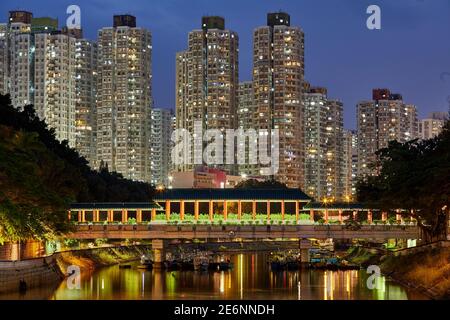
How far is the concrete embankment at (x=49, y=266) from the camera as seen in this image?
246 ft

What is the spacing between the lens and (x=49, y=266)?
3482 inches

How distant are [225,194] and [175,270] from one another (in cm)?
1098

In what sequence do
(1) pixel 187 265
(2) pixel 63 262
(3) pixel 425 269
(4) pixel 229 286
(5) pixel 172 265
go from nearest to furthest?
(3) pixel 425 269
(4) pixel 229 286
(2) pixel 63 262
(5) pixel 172 265
(1) pixel 187 265

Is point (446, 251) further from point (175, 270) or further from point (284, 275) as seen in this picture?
point (175, 270)

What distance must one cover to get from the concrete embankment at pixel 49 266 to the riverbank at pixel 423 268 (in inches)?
1272

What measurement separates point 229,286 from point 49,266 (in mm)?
17106

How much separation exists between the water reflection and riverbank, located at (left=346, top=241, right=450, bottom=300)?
1411 millimetres

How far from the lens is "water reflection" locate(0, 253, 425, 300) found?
75.6 metres

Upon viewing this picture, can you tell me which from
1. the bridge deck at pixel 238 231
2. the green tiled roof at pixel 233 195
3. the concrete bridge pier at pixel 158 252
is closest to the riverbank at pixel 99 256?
the bridge deck at pixel 238 231

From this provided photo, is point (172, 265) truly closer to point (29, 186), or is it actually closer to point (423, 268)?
point (29, 186)

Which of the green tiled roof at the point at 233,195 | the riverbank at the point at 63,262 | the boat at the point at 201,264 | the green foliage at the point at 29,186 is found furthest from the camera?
the green tiled roof at the point at 233,195

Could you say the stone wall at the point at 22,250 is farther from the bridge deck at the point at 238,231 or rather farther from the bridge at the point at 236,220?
the bridge deck at the point at 238,231

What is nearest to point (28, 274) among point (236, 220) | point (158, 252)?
point (158, 252)
